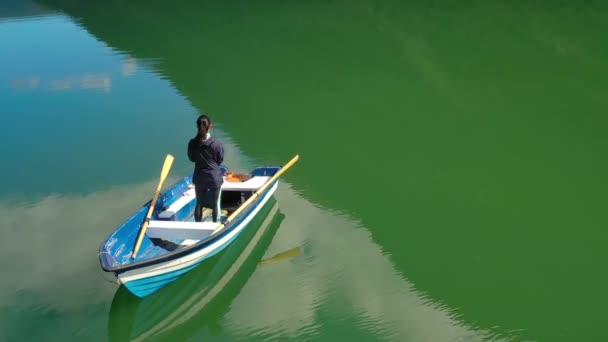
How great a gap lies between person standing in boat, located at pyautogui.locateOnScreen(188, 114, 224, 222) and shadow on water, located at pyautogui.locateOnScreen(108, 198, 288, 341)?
1.25 metres

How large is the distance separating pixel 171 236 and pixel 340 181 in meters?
6.27

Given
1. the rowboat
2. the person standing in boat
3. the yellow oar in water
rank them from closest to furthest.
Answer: the rowboat
the person standing in boat
the yellow oar in water

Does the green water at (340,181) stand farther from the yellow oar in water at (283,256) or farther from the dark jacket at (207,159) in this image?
the dark jacket at (207,159)

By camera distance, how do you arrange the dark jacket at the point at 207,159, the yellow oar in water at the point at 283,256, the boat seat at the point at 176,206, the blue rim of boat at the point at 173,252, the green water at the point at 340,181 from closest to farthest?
the blue rim of boat at the point at 173,252, the green water at the point at 340,181, the dark jacket at the point at 207,159, the boat seat at the point at 176,206, the yellow oar in water at the point at 283,256

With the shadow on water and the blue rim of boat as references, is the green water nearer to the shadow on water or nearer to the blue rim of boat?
the shadow on water

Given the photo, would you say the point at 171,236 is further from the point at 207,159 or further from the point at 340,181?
the point at 340,181

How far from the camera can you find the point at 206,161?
1186cm

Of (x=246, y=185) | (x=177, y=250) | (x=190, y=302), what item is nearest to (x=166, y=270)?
(x=177, y=250)

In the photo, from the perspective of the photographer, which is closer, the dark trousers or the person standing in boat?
the person standing in boat

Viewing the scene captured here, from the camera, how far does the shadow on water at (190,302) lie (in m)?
10.8

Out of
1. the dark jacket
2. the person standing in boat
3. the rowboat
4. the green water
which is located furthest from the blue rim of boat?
the green water

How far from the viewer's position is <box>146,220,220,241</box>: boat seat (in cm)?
1166

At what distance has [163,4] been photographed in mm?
56312

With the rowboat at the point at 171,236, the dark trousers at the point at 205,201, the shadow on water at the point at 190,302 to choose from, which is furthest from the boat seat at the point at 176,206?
the shadow on water at the point at 190,302
